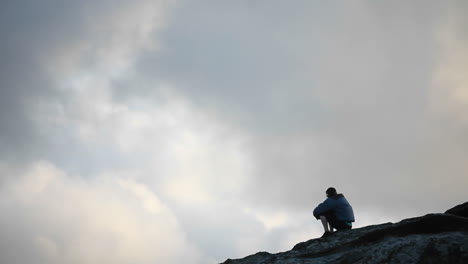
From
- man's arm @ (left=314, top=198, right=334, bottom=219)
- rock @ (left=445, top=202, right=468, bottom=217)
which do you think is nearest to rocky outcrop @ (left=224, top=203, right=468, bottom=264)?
rock @ (left=445, top=202, right=468, bottom=217)

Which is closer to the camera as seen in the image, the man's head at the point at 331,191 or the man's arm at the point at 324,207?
the man's arm at the point at 324,207

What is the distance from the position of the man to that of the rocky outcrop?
1587 mm

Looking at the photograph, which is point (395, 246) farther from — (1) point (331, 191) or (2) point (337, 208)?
(1) point (331, 191)

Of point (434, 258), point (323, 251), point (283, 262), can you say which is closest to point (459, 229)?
point (434, 258)

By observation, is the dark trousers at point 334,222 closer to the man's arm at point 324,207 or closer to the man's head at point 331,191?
the man's arm at point 324,207

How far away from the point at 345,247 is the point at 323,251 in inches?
33.5

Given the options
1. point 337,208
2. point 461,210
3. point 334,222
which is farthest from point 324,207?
point 461,210

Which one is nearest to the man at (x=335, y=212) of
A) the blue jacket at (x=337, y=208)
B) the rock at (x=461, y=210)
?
the blue jacket at (x=337, y=208)

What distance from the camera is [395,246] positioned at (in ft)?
36.7

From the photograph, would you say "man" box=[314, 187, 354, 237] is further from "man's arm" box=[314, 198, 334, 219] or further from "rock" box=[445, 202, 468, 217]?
"rock" box=[445, 202, 468, 217]

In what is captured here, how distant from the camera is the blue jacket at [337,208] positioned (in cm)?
1698

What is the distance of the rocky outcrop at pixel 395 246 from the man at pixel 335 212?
159 centimetres

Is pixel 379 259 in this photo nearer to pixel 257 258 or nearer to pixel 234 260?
pixel 257 258

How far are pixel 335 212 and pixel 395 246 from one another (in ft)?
19.9
